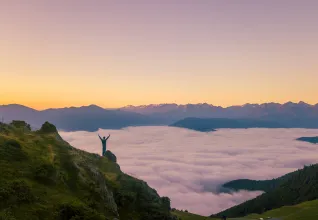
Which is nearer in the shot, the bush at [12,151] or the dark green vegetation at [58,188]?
the dark green vegetation at [58,188]

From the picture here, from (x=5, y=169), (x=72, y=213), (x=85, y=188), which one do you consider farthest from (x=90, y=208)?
(x=5, y=169)

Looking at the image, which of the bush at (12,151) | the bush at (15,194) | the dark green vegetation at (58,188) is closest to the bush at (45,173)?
the dark green vegetation at (58,188)

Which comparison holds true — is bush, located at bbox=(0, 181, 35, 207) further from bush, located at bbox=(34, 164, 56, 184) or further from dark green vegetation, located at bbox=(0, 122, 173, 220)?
bush, located at bbox=(34, 164, 56, 184)

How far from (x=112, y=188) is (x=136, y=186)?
459 centimetres

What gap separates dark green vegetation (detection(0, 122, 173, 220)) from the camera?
3712 centimetres

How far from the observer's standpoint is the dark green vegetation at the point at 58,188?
37125 mm

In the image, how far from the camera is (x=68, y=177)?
4819cm

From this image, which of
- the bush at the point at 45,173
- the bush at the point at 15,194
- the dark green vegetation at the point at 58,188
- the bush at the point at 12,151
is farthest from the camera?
the bush at the point at 12,151

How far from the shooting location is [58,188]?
4397 centimetres

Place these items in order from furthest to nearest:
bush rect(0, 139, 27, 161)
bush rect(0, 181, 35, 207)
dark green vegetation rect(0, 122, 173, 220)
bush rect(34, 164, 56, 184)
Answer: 1. bush rect(0, 139, 27, 161)
2. bush rect(34, 164, 56, 184)
3. dark green vegetation rect(0, 122, 173, 220)
4. bush rect(0, 181, 35, 207)

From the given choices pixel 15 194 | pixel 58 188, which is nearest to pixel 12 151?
pixel 58 188

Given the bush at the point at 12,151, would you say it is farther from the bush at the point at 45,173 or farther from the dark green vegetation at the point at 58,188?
the bush at the point at 45,173

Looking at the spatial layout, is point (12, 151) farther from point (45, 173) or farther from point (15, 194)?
point (15, 194)

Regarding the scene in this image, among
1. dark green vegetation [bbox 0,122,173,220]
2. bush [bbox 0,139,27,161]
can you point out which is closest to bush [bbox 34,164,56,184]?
dark green vegetation [bbox 0,122,173,220]
